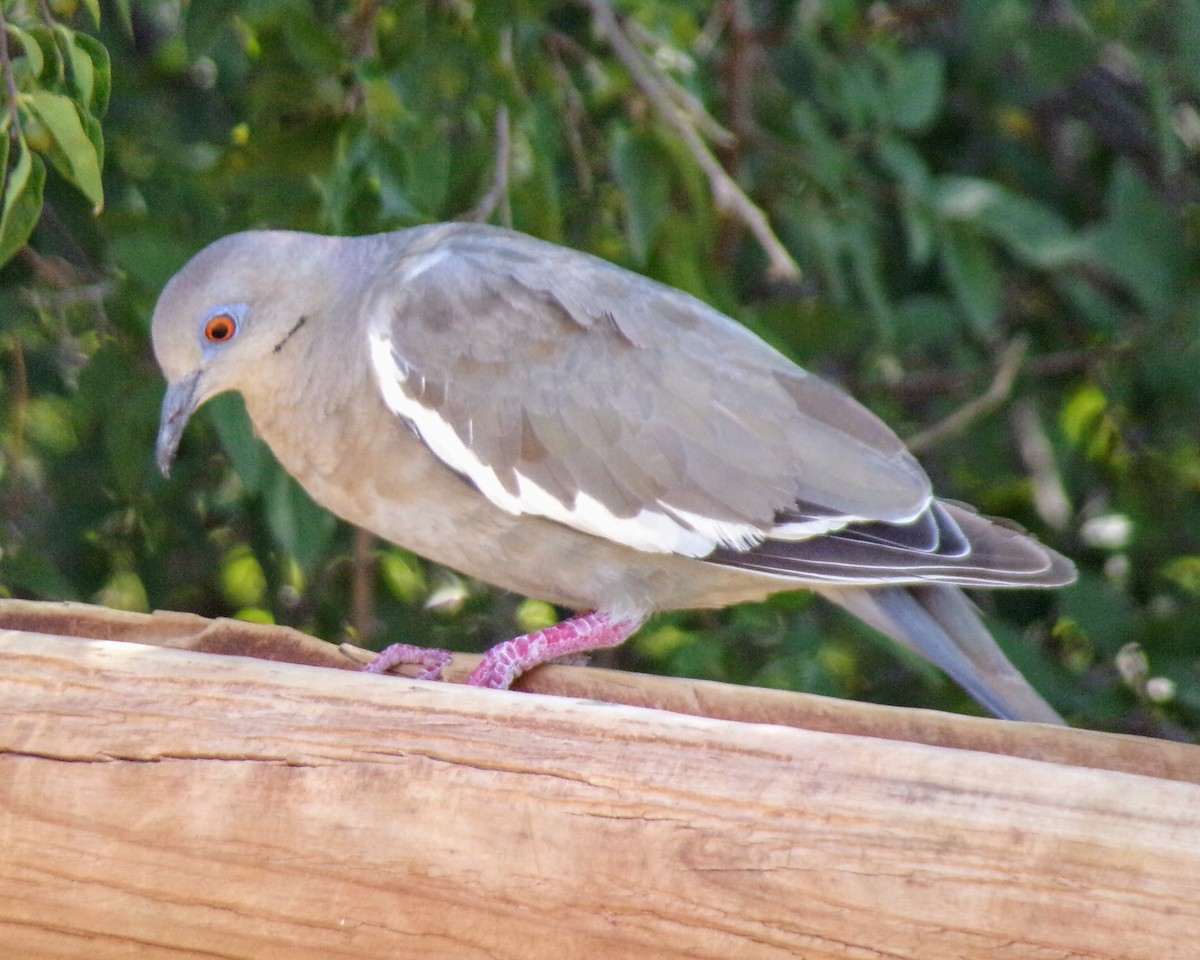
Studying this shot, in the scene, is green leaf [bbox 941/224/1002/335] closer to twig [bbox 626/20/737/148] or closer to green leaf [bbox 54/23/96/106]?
twig [bbox 626/20/737/148]

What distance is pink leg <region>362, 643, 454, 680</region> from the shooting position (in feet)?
6.19

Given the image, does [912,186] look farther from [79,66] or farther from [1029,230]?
[79,66]

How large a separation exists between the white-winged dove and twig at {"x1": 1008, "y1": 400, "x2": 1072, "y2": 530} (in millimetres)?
896

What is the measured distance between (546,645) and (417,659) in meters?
0.18

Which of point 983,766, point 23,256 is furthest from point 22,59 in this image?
point 983,766

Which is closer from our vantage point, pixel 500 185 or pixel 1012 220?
pixel 500 185

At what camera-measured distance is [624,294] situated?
2.15 m

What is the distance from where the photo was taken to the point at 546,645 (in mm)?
2053

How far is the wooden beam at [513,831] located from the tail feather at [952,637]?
2.63 feet

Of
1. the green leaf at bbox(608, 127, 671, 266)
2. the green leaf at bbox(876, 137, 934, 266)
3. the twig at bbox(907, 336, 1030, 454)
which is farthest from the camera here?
the twig at bbox(907, 336, 1030, 454)

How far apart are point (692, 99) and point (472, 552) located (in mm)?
739

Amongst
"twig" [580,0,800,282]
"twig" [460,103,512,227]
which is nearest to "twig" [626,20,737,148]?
"twig" [580,0,800,282]

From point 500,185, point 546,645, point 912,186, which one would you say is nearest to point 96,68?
point 500,185

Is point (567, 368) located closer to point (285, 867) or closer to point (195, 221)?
point (195, 221)
